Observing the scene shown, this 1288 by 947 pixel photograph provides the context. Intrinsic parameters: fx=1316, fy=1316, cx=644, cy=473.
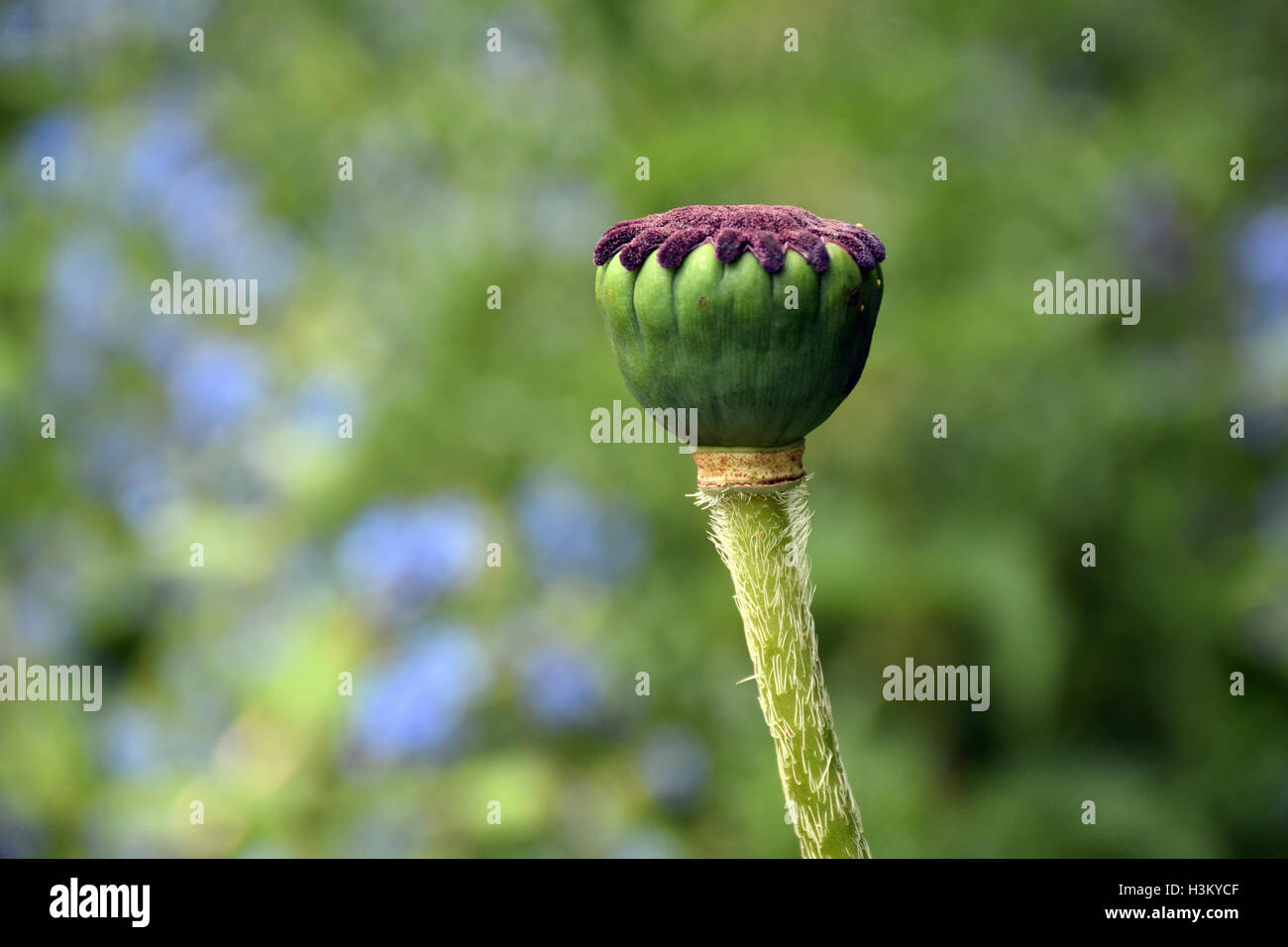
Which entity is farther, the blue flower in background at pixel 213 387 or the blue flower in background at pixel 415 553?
the blue flower in background at pixel 213 387

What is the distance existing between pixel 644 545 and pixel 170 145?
183 cm

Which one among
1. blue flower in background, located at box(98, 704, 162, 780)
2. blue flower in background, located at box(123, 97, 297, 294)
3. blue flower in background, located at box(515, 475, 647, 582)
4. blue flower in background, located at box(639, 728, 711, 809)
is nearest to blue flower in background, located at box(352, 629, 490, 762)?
blue flower in background, located at box(515, 475, 647, 582)

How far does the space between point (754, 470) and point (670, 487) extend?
210cm

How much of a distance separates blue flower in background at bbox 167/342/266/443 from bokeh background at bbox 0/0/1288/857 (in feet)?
0.04

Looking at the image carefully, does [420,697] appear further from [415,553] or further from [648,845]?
[648,845]

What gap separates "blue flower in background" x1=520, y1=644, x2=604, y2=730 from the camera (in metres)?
2.63

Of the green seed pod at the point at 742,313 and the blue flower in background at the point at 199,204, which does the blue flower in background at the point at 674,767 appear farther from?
the green seed pod at the point at 742,313

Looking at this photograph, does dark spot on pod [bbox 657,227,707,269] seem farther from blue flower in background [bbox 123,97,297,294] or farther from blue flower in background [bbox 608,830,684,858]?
blue flower in background [bbox 123,97,297,294]

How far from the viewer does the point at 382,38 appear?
12.1ft

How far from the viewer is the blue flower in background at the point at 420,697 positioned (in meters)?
2.55

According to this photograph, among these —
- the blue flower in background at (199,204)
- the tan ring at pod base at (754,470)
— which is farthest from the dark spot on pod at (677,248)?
the blue flower in background at (199,204)
